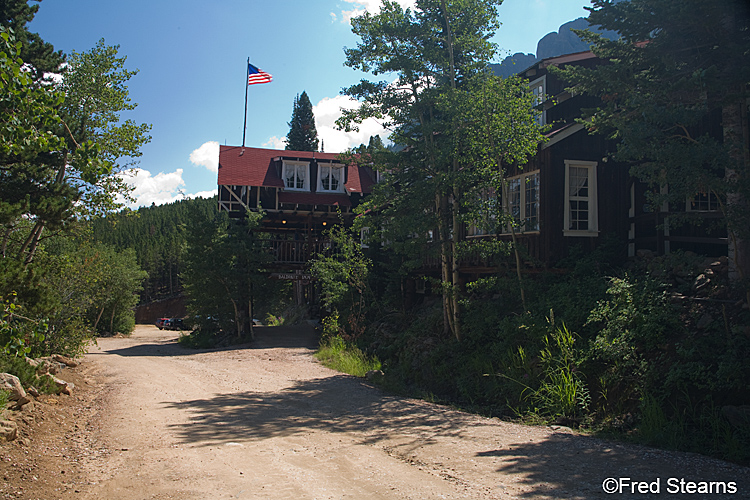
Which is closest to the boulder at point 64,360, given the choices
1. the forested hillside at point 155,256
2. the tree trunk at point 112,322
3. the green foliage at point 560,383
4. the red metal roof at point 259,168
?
the green foliage at point 560,383

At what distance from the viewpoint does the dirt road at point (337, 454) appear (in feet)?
17.6

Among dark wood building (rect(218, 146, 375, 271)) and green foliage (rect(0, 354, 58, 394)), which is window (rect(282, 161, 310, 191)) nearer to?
dark wood building (rect(218, 146, 375, 271))

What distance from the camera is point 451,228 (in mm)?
14719

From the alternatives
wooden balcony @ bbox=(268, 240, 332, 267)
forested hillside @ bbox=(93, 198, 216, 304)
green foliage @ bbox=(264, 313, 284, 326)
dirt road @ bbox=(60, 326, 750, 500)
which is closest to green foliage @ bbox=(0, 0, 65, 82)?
dirt road @ bbox=(60, 326, 750, 500)

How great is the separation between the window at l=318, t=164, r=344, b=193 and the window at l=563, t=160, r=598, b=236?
58.5 ft

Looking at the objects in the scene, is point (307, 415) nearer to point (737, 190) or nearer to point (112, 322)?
point (737, 190)

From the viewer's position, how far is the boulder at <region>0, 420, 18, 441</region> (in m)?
6.73

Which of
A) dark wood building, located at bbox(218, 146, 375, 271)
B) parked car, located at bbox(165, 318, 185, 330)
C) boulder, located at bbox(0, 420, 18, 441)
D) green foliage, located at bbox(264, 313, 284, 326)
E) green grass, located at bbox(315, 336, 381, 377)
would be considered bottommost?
parked car, located at bbox(165, 318, 185, 330)

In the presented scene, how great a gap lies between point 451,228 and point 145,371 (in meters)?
9.94

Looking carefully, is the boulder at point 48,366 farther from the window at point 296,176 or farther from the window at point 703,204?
the window at point 296,176

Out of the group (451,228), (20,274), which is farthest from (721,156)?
Result: (20,274)

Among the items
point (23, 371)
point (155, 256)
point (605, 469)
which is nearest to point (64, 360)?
point (23, 371)

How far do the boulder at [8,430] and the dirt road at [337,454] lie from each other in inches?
39.6

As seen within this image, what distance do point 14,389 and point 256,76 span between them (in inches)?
1140
